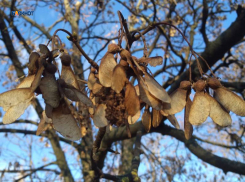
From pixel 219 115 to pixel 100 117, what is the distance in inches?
17.4

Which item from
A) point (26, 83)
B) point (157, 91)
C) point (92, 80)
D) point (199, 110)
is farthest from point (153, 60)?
point (26, 83)

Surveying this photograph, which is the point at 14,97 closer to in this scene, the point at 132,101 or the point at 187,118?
the point at 132,101

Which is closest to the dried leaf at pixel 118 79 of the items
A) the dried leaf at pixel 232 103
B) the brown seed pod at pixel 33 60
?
the brown seed pod at pixel 33 60

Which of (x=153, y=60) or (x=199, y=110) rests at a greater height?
(x=153, y=60)

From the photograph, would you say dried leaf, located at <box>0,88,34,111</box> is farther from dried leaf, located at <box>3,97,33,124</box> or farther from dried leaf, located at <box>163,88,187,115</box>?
dried leaf, located at <box>163,88,187,115</box>

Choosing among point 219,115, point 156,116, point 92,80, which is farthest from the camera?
point 92,80

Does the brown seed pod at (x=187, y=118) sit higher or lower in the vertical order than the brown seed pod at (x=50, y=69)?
lower

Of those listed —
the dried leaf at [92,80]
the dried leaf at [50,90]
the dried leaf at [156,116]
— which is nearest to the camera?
the dried leaf at [50,90]

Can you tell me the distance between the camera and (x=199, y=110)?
0.89 meters

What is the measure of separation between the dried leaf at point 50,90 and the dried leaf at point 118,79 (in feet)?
0.59

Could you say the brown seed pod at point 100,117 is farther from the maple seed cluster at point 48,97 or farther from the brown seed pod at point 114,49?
the brown seed pod at point 114,49

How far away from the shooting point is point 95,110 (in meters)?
1.00

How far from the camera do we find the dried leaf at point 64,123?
0.80 m

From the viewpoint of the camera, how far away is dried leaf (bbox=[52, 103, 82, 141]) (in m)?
0.80
